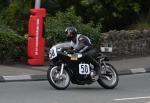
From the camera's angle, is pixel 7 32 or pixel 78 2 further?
pixel 78 2

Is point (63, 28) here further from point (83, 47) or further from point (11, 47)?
point (83, 47)

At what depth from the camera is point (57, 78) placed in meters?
14.2

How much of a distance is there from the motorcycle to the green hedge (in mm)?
4616

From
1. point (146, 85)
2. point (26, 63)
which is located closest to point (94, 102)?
point (146, 85)

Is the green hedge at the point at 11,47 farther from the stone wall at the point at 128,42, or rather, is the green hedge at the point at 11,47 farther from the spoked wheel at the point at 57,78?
the spoked wheel at the point at 57,78

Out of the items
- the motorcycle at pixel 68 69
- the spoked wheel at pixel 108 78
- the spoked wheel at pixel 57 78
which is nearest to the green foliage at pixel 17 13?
the spoked wheel at pixel 108 78

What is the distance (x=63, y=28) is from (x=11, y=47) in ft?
7.38

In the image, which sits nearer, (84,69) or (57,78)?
(57,78)

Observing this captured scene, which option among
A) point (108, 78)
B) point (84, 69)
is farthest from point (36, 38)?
point (84, 69)

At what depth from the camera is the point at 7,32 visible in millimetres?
19297

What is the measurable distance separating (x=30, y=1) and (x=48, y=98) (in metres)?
13.6

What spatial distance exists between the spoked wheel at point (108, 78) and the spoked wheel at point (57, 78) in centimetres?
95

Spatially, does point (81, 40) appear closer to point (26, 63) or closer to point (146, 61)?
point (26, 63)

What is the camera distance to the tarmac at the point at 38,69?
16.5 meters
